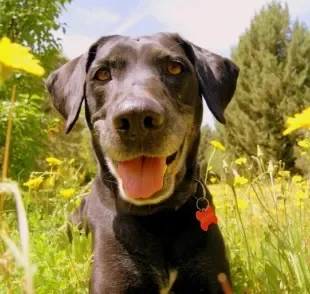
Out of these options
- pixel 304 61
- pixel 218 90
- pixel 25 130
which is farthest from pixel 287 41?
pixel 218 90

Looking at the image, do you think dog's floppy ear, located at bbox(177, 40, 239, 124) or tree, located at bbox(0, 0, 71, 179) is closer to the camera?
dog's floppy ear, located at bbox(177, 40, 239, 124)

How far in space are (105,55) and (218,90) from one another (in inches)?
30.8

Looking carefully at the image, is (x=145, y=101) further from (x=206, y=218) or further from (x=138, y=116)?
(x=206, y=218)

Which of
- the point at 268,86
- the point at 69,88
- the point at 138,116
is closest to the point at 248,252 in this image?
the point at 138,116

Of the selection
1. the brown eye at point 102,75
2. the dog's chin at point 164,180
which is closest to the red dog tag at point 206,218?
the dog's chin at point 164,180

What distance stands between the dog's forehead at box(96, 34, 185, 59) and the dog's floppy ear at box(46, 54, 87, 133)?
0.17 metres

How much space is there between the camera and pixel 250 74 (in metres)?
26.4

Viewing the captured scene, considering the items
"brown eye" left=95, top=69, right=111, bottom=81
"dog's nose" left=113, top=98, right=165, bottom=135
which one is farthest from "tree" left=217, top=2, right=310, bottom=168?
"dog's nose" left=113, top=98, right=165, bottom=135

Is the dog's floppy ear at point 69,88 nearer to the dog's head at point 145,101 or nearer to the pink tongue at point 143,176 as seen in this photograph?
the dog's head at point 145,101

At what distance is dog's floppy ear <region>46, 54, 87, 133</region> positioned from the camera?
3.01 meters

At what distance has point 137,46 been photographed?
2.98 metres

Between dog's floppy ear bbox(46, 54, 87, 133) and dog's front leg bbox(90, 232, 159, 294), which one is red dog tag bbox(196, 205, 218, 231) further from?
dog's floppy ear bbox(46, 54, 87, 133)

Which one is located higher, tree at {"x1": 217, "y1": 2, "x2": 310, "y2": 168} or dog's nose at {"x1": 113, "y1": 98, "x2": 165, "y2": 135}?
dog's nose at {"x1": 113, "y1": 98, "x2": 165, "y2": 135}

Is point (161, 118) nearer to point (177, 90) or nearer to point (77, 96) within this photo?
point (177, 90)
